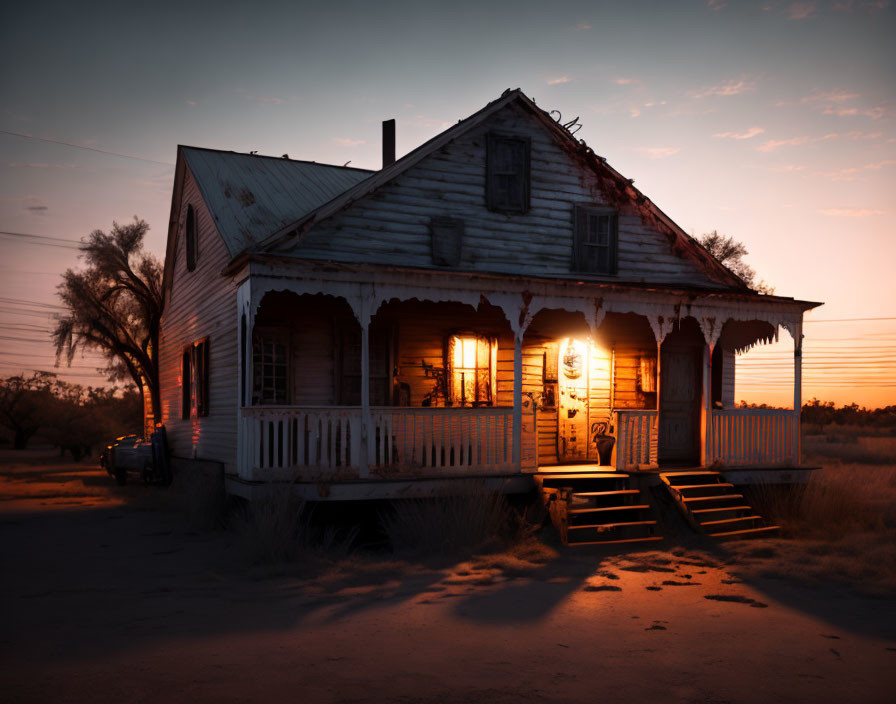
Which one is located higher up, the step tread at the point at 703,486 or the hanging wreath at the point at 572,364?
the hanging wreath at the point at 572,364

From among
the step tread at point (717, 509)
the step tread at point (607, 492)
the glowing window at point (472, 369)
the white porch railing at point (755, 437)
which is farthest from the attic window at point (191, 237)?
the step tread at point (717, 509)

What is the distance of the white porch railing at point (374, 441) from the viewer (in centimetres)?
1117

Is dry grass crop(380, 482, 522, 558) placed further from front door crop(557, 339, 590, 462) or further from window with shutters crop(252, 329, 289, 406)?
front door crop(557, 339, 590, 462)

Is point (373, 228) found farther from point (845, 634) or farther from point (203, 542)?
point (845, 634)

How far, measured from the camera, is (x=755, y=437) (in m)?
14.1

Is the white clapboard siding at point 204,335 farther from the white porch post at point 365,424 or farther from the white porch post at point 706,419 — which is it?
the white porch post at point 706,419

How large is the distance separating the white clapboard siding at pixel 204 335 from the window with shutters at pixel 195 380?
8.5 inches

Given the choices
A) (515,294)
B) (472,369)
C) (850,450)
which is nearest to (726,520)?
(515,294)

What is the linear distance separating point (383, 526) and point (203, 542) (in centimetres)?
285

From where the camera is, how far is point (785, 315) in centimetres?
1434

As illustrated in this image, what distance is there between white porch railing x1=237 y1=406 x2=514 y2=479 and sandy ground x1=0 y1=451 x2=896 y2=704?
1487mm

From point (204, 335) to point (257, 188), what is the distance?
3391mm

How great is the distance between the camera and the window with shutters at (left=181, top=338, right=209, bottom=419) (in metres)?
16.2

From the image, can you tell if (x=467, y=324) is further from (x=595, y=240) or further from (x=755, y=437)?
(x=755, y=437)
